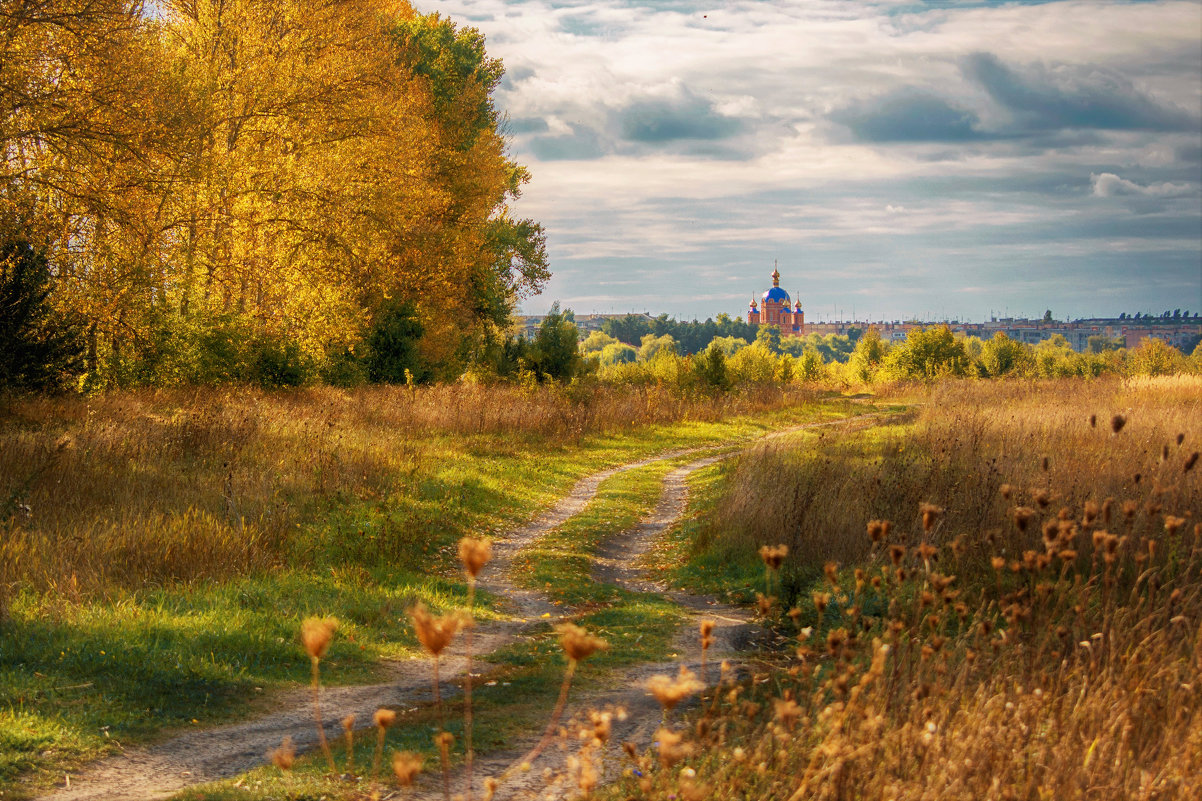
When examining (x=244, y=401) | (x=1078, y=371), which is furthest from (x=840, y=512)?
(x=1078, y=371)

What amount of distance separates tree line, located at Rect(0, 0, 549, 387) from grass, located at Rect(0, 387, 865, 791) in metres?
1.97

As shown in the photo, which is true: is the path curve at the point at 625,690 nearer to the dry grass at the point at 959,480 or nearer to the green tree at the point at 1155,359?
the dry grass at the point at 959,480

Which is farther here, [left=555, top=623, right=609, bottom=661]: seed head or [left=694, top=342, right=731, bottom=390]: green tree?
[left=694, top=342, right=731, bottom=390]: green tree

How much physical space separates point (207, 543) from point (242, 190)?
15.1m

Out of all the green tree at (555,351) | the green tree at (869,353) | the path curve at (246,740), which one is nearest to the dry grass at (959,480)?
the path curve at (246,740)

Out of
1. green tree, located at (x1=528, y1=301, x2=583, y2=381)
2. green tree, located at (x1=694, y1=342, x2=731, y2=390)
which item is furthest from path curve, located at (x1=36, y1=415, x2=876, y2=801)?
green tree, located at (x1=694, y1=342, x2=731, y2=390)

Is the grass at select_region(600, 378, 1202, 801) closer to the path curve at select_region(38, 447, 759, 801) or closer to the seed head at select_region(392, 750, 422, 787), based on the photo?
the seed head at select_region(392, 750, 422, 787)

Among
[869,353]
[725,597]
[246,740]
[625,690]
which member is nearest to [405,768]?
[246,740]

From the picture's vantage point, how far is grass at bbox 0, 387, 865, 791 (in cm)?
651

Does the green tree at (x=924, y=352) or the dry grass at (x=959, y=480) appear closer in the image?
the dry grass at (x=959, y=480)

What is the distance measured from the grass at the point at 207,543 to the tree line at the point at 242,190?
197 centimetres

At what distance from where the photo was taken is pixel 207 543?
31.3 feet

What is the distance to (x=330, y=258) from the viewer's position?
24.5 m

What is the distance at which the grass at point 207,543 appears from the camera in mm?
6508
